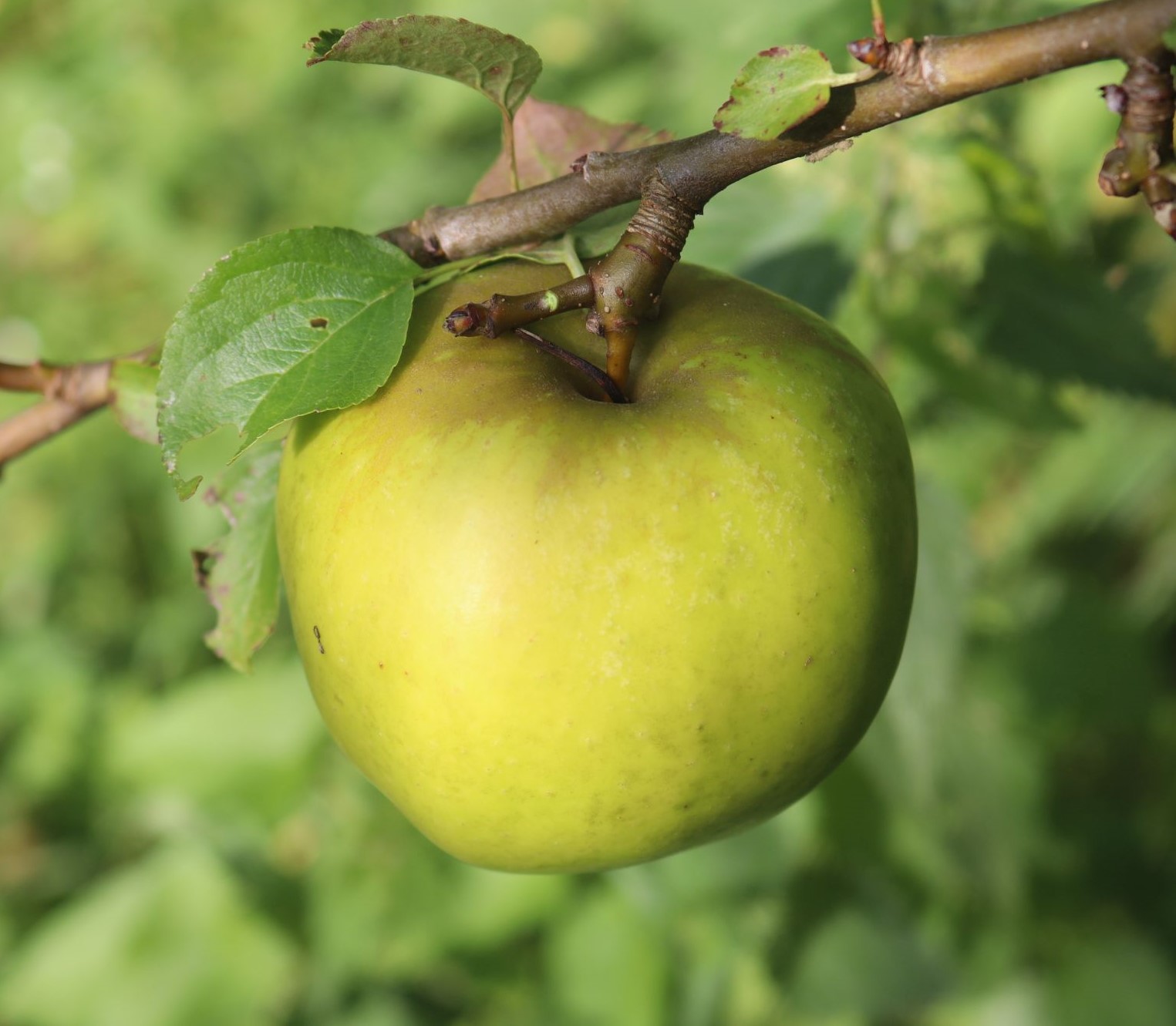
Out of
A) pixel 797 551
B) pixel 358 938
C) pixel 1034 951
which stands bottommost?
pixel 1034 951

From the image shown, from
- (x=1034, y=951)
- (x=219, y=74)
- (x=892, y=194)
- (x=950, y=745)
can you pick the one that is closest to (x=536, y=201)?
(x=892, y=194)

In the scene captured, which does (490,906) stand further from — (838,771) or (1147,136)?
(1147,136)

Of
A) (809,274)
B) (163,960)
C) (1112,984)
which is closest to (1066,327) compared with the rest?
(809,274)

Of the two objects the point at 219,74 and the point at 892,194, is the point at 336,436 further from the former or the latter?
the point at 219,74

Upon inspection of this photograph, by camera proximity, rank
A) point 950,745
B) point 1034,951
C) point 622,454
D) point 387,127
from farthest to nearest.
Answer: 1. point 387,127
2. point 1034,951
3. point 950,745
4. point 622,454

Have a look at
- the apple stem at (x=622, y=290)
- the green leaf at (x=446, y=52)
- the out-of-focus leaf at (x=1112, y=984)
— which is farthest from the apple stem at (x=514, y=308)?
the out-of-focus leaf at (x=1112, y=984)

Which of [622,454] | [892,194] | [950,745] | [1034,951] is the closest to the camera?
[622,454]

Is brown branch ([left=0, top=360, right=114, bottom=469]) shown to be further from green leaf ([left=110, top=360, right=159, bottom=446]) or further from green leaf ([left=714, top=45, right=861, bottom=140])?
green leaf ([left=714, top=45, right=861, bottom=140])

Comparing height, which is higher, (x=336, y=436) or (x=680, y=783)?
(x=336, y=436)

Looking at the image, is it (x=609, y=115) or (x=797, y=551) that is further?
(x=609, y=115)
